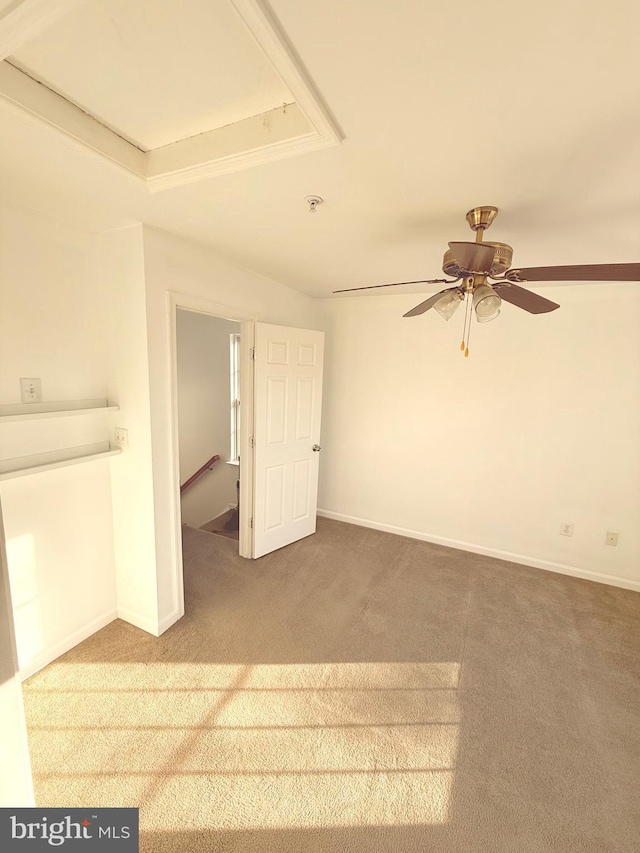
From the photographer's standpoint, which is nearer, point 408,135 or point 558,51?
point 558,51

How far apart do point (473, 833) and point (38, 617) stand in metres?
2.21

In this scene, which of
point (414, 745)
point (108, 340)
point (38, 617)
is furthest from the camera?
point (108, 340)

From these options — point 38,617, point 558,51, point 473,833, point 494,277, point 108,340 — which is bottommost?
point 473,833

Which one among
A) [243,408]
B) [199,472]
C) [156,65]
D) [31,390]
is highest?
[156,65]

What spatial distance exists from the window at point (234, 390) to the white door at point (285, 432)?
4.61ft

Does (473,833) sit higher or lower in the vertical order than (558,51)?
lower

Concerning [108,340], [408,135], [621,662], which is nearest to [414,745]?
[621,662]

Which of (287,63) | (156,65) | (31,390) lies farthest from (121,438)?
(287,63)

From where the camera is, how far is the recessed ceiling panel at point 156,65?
0.86 metres

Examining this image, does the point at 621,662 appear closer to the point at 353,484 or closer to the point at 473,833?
the point at 473,833

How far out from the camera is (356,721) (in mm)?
1774

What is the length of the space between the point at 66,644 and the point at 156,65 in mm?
2705

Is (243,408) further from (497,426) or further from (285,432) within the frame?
(497,426)

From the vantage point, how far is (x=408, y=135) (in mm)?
1140
